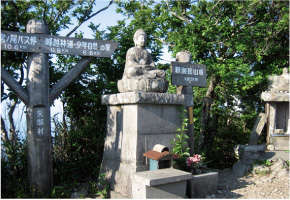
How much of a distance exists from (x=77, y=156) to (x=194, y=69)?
3.27 metres

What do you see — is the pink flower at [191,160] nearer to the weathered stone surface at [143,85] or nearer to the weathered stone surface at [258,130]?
the weathered stone surface at [143,85]

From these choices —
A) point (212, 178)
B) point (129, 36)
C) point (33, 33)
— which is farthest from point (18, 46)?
point (212, 178)

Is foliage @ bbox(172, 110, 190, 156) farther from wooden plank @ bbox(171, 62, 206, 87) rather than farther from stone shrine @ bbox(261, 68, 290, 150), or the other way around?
stone shrine @ bbox(261, 68, 290, 150)

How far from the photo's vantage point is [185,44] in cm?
762

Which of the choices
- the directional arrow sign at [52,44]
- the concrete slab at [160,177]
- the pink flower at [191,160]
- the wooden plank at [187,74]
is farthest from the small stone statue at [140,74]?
the concrete slab at [160,177]

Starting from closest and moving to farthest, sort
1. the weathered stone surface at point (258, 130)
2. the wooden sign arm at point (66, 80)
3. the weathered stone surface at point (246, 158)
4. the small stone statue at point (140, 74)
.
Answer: the small stone statue at point (140, 74), the wooden sign arm at point (66, 80), the weathered stone surface at point (246, 158), the weathered stone surface at point (258, 130)

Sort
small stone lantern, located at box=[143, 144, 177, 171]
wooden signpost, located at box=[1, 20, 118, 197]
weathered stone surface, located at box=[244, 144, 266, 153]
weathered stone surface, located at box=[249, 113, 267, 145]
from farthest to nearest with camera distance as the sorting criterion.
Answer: weathered stone surface, located at box=[249, 113, 267, 145] → weathered stone surface, located at box=[244, 144, 266, 153] → wooden signpost, located at box=[1, 20, 118, 197] → small stone lantern, located at box=[143, 144, 177, 171]

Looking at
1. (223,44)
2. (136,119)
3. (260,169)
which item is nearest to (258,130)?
(260,169)

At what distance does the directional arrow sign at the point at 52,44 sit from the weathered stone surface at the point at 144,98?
93cm

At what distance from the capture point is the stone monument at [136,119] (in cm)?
470

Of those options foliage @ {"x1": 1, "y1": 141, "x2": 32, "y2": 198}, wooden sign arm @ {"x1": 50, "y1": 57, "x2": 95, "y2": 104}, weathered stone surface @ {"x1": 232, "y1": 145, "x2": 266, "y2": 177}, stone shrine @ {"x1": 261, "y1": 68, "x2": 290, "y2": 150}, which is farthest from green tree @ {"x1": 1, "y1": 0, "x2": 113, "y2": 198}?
stone shrine @ {"x1": 261, "y1": 68, "x2": 290, "y2": 150}

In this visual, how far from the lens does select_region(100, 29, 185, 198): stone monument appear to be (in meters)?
4.70

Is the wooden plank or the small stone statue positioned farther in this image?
the wooden plank

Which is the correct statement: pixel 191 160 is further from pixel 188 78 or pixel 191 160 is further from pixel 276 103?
pixel 276 103
